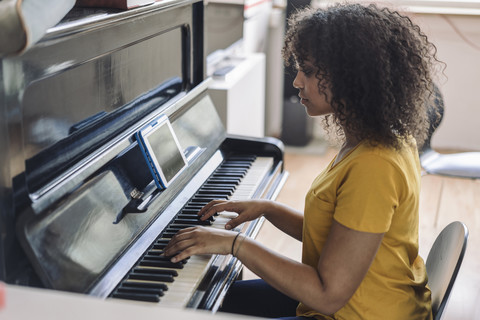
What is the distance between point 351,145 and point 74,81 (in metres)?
0.65

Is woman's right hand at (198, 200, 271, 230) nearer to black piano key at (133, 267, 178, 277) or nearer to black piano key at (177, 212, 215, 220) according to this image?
black piano key at (177, 212, 215, 220)

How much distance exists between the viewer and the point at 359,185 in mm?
1315

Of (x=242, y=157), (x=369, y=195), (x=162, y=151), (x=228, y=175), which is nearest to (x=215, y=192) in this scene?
(x=228, y=175)

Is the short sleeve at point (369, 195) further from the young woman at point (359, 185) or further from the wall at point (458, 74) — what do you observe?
the wall at point (458, 74)

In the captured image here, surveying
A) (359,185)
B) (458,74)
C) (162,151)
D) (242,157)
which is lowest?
(458,74)

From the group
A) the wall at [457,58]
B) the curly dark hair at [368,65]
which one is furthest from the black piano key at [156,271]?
the wall at [457,58]

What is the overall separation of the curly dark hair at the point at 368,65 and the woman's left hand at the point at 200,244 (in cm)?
38

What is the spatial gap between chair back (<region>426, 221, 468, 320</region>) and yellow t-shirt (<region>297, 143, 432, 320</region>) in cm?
4

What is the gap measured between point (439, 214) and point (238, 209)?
89.2 inches

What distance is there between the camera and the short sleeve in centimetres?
129

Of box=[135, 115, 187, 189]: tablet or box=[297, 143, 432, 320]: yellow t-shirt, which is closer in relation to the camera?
box=[297, 143, 432, 320]: yellow t-shirt

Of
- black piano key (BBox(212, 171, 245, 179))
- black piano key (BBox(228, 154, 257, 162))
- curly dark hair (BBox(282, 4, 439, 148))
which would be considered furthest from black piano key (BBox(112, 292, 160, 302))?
black piano key (BBox(228, 154, 257, 162))

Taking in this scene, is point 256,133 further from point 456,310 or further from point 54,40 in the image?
point 54,40

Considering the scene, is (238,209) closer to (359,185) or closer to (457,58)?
(359,185)
